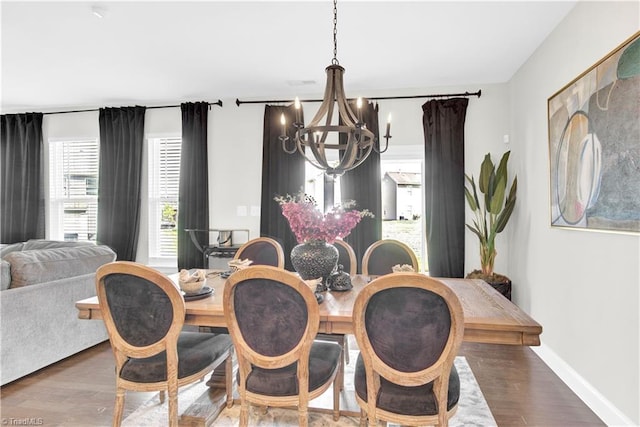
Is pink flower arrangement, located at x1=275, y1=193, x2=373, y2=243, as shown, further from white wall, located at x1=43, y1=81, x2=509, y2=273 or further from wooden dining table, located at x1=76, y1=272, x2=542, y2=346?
white wall, located at x1=43, y1=81, x2=509, y2=273

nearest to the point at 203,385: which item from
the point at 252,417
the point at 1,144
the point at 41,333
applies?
the point at 252,417

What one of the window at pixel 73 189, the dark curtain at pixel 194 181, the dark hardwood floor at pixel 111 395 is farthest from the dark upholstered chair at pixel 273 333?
the window at pixel 73 189

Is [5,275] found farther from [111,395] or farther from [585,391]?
[585,391]

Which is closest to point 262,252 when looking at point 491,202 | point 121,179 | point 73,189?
point 491,202

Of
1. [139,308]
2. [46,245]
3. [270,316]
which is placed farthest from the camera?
[46,245]

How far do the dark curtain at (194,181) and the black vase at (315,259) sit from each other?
2.77 m

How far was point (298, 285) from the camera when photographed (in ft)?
4.70

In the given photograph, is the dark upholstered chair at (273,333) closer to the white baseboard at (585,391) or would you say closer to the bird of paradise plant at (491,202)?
the white baseboard at (585,391)

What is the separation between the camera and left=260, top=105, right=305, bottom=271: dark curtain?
4297 millimetres

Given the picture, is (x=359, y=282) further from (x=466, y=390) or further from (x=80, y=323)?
(x=80, y=323)

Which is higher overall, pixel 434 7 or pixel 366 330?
pixel 434 7

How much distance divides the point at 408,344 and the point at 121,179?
4483 mm

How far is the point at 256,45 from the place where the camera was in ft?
9.97

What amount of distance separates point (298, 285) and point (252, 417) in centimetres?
116
